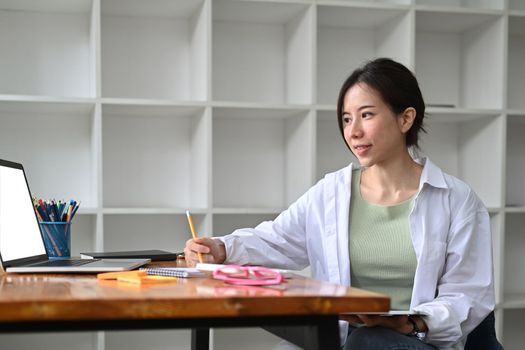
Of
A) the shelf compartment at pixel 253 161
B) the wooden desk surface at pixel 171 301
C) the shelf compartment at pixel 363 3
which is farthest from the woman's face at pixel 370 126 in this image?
the shelf compartment at pixel 253 161

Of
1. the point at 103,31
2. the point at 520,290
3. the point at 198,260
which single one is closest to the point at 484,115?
the point at 520,290

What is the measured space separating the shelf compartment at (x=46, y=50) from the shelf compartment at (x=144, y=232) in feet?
1.85

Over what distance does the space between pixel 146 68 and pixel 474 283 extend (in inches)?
75.3

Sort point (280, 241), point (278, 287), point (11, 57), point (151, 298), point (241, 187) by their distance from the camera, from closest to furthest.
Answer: point (151, 298) < point (278, 287) < point (280, 241) < point (11, 57) < point (241, 187)

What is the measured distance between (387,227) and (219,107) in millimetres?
1152

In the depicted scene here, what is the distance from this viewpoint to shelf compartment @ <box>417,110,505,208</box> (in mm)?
3232

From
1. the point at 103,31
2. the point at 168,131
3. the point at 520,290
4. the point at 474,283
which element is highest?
the point at 103,31

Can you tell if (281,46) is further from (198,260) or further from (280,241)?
(198,260)

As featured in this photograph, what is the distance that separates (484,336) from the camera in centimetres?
184

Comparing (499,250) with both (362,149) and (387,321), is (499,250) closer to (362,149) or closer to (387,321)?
(362,149)

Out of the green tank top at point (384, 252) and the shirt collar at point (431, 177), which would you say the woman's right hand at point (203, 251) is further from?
the shirt collar at point (431, 177)

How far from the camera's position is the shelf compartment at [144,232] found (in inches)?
128

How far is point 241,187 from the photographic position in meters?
3.39

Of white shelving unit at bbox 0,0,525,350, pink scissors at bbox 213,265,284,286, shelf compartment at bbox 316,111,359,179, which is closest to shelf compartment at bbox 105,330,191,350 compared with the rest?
white shelving unit at bbox 0,0,525,350
